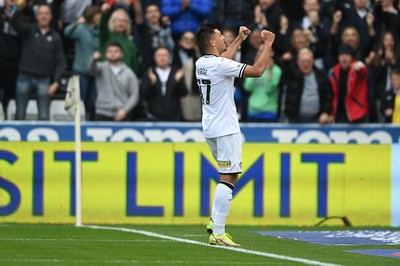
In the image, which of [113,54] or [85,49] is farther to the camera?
[85,49]

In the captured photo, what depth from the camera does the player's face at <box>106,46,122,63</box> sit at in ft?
64.7

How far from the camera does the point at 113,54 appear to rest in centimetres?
1975

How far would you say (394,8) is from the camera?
22.2 meters

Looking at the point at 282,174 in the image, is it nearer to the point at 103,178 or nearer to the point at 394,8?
the point at 103,178

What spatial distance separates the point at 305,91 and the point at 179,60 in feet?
8.11

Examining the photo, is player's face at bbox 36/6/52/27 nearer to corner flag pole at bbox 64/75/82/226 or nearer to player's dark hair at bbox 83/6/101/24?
player's dark hair at bbox 83/6/101/24

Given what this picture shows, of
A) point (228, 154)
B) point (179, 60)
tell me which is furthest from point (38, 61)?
point (228, 154)

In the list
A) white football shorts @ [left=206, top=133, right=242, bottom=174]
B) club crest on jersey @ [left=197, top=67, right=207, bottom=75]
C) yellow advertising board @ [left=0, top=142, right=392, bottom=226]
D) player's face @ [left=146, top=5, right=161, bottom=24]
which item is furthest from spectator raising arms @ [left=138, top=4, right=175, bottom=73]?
white football shorts @ [left=206, top=133, right=242, bottom=174]

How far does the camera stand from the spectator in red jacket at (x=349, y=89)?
20.0 meters

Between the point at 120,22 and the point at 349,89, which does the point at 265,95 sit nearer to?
the point at 349,89

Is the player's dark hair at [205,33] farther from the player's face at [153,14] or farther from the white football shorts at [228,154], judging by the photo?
the player's face at [153,14]

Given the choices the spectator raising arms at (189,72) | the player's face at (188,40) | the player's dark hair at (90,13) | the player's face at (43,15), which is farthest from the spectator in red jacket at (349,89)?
the player's face at (43,15)

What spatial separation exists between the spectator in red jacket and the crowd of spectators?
18mm

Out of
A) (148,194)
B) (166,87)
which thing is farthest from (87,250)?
(166,87)
